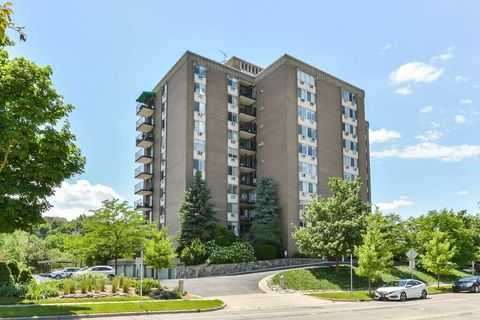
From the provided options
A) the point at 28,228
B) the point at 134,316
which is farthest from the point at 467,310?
the point at 28,228

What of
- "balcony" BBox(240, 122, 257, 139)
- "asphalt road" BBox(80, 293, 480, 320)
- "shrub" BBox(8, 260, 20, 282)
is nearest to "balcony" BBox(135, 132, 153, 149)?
"balcony" BBox(240, 122, 257, 139)

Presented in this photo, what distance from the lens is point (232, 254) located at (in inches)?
1683

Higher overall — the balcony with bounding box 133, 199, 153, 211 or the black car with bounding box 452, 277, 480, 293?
the balcony with bounding box 133, 199, 153, 211

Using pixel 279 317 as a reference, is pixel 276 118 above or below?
above

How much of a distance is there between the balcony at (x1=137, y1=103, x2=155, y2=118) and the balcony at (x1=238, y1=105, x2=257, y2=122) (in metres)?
12.7

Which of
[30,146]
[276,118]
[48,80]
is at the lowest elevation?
[30,146]

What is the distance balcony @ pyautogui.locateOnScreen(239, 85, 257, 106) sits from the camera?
59.8 meters

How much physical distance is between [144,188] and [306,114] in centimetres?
2435

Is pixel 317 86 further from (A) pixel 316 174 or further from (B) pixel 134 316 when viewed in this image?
(B) pixel 134 316

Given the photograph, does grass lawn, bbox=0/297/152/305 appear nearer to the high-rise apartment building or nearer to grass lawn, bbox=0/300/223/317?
grass lawn, bbox=0/300/223/317

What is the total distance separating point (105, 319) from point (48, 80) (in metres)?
11.8

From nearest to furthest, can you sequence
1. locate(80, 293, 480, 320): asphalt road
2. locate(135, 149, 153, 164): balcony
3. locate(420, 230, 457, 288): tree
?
1. locate(80, 293, 480, 320): asphalt road
2. locate(420, 230, 457, 288): tree
3. locate(135, 149, 153, 164): balcony

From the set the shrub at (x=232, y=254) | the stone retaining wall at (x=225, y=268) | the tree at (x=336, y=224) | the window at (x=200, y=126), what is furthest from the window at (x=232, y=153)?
the tree at (x=336, y=224)

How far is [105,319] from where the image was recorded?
18.4 metres
